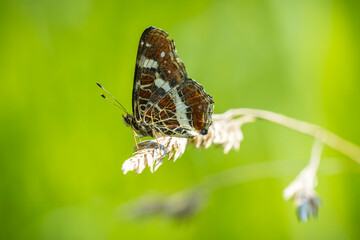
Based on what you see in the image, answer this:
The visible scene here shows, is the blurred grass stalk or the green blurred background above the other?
the green blurred background

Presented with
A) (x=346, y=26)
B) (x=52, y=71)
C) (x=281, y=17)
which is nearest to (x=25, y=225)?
(x=52, y=71)

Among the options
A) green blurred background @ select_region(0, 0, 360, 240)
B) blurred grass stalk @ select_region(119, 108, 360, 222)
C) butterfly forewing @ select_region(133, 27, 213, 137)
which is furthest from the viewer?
green blurred background @ select_region(0, 0, 360, 240)

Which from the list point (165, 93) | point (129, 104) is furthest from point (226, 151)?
point (129, 104)

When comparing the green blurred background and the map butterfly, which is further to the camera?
the green blurred background

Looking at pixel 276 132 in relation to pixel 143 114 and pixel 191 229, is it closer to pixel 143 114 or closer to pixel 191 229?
pixel 191 229

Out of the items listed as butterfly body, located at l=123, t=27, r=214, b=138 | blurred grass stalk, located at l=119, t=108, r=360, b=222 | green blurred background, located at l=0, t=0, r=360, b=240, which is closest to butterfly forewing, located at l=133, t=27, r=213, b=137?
butterfly body, located at l=123, t=27, r=214, b=138

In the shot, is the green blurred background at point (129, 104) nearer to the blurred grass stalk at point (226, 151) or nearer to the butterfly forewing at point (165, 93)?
the blurred grass stalk at point (226, 151)

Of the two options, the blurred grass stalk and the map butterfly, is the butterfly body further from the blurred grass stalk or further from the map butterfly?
the blurred grass stalk
